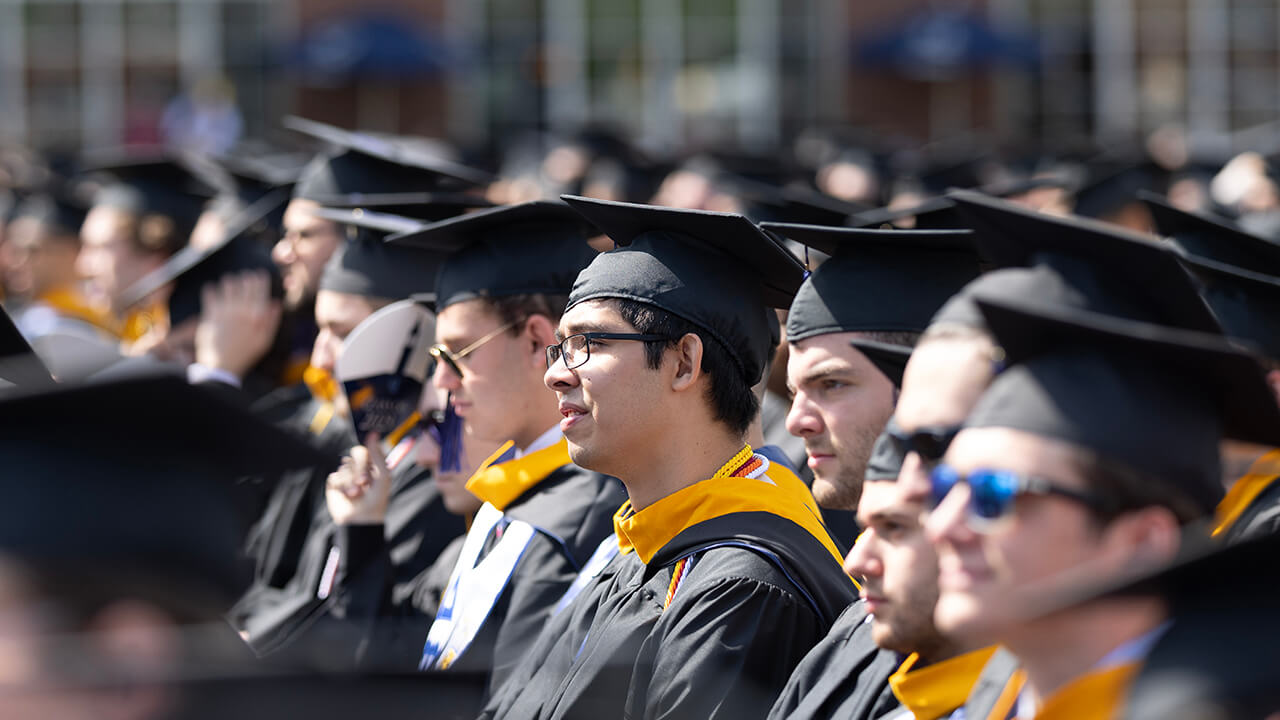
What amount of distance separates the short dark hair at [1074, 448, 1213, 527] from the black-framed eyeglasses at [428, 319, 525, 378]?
2.30 meters

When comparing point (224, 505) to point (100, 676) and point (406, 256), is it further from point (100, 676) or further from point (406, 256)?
point (406, 256)

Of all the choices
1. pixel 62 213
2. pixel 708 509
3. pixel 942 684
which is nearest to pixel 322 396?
pixel 708 509

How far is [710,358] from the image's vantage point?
3.00m

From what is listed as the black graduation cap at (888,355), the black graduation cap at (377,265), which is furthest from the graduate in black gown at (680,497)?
the black graduation cap at (377,265)

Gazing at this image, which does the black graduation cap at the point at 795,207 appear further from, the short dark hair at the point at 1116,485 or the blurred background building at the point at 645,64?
the blurred background building at the point at 645,64

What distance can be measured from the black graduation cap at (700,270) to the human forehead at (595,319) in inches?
1.0

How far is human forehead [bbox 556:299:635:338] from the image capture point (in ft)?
9.74

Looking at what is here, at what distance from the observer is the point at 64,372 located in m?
6.05

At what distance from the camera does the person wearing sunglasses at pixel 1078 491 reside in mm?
1612

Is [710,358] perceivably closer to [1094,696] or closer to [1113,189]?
[1094,696]

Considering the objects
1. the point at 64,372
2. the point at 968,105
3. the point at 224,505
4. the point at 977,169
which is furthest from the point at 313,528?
the point at 968,105

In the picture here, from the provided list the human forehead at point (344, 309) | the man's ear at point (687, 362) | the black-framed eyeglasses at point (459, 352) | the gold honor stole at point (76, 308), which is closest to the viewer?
the man's ear at point (687, 362)

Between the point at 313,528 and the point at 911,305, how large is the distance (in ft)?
8.37

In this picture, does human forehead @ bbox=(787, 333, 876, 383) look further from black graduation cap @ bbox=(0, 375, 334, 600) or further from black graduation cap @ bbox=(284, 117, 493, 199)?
black graduation cap @ bbox=(284, 117, 493, 199)
